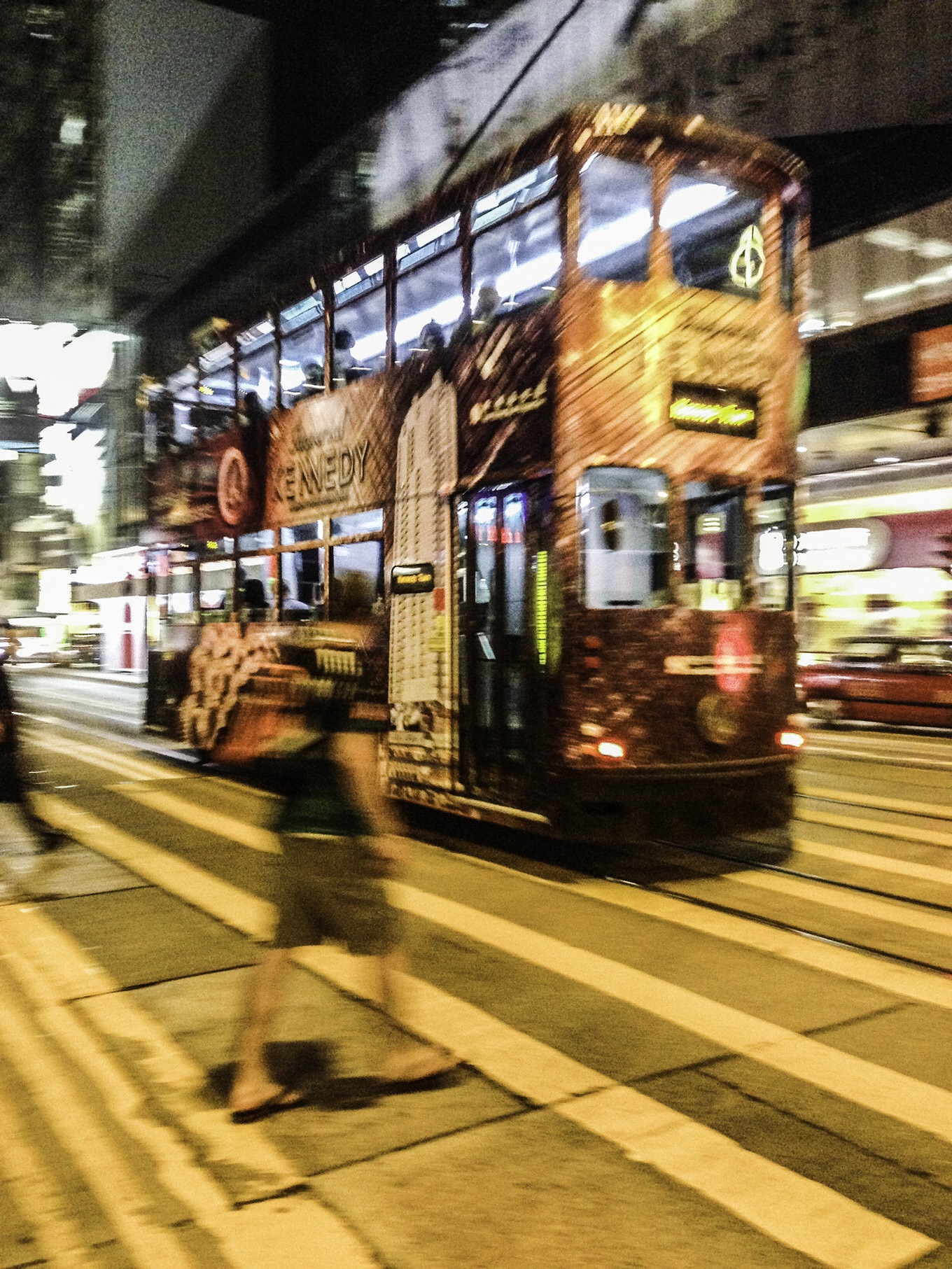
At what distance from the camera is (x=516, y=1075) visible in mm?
3980

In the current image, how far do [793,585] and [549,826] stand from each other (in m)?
2.39

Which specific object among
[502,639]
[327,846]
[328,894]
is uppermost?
[502,639]

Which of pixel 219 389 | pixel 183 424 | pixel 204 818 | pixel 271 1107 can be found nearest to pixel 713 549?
pixel 271 1107

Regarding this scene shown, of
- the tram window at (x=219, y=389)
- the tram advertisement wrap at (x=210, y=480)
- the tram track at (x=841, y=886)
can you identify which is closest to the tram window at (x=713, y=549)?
the tram track at (x=841, y=886)

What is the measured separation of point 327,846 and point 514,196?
4.95 m

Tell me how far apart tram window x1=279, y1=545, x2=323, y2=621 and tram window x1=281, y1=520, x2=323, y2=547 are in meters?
0.10

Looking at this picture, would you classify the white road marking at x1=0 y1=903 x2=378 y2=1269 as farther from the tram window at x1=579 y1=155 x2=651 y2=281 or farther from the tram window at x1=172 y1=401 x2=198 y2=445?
the tram window at x1=172 y1=401 x2=198 y2=445

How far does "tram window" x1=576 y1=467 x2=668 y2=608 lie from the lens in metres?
6.70

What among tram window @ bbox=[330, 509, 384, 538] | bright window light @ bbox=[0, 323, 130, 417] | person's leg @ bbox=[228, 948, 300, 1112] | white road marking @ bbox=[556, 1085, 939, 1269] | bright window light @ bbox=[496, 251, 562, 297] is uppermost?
bright window light @ bbox=[0, 323, 130, 417]

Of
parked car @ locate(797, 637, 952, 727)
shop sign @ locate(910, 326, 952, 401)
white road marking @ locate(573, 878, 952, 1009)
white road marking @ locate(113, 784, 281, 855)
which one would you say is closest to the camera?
white road marking @ locate(573, 878, 952, 1009)

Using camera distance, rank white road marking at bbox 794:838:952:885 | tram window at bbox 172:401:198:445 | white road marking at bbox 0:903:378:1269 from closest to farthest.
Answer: white road marking at bbox 0:903:378:1269, white road marking at bbox 794:838:952:885, tram window at bbox 172:401:198:445

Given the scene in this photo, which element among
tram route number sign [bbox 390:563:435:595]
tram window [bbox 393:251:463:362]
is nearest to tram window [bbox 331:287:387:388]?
tram window [bbox 393:251:463:362]

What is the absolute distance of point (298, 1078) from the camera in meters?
3.97

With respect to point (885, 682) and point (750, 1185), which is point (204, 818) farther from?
point (885, 682)
